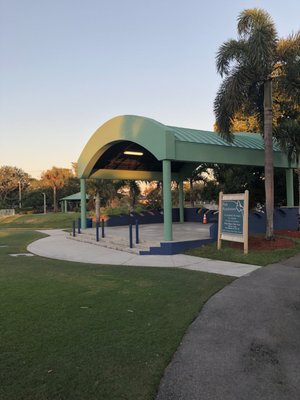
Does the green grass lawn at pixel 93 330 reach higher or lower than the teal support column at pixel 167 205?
lower

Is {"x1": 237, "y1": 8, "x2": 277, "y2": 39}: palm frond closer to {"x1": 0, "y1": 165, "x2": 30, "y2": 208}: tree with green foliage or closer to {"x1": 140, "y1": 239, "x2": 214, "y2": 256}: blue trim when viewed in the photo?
{"x1": 140, "y1": 239, "x2": 214, "y2": 256}: blue trim

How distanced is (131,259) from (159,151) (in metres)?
4.44

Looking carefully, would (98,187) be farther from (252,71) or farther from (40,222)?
(252,71)

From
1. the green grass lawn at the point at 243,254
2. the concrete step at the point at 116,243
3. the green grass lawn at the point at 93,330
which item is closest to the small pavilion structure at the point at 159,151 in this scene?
the concrete step at the point at 116,243

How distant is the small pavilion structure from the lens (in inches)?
525

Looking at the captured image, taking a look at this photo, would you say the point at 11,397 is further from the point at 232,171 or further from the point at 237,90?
the point at 232,171

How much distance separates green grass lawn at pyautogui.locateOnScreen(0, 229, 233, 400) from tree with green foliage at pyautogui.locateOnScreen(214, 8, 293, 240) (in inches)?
261

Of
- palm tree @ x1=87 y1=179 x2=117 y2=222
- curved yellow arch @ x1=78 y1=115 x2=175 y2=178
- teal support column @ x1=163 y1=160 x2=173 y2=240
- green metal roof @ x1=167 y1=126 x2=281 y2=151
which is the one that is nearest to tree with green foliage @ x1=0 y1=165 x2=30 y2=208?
palm tree @ x1=87 y1=179 x2=117 y2=222

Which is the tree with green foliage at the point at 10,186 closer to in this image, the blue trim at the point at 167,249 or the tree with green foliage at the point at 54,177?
the tree with green foliage at the point at 54,177

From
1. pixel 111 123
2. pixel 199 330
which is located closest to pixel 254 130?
pixel 111 123

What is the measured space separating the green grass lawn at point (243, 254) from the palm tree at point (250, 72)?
1.48 m

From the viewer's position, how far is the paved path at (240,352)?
129 inches

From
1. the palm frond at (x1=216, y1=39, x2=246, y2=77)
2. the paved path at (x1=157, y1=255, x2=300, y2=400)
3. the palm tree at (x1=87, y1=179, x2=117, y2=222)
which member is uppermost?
the palm frond at (x1=216, y1=39, x2=246, y2=77)

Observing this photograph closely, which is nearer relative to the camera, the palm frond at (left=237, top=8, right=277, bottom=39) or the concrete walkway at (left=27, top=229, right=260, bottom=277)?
the concrete walkway at (left=27, top=229, right=260, bottom=277)
